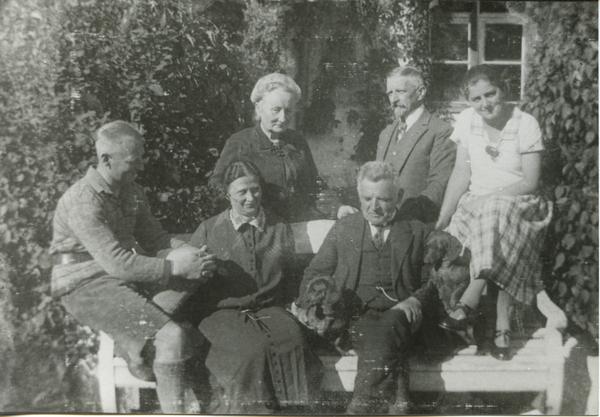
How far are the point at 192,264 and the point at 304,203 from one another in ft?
1.93

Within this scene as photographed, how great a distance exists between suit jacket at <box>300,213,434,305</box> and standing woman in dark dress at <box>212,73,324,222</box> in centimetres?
20

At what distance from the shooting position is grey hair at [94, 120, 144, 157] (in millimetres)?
2812

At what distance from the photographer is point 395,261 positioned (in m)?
2.77

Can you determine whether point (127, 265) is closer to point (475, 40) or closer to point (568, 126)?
point (475, 40)

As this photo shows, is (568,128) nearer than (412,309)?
No

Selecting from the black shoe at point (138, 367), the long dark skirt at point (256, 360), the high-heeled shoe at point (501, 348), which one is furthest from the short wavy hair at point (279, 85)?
the high-heeled shoe at point (501, 348)

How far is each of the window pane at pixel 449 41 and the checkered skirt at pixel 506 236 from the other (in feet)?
2.19

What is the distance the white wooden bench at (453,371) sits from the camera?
2785 millimetres

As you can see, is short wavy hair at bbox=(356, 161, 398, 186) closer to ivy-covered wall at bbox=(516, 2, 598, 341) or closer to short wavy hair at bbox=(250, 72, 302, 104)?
short wavy hair at bbox=(250, 72, 302, 104)

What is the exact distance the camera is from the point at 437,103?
281 centimetres

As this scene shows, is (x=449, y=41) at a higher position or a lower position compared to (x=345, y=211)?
higher

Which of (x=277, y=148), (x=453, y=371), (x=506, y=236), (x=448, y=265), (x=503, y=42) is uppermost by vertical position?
(x=503, y=42)

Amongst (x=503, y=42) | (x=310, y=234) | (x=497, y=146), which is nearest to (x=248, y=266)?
(x=310, y=234)

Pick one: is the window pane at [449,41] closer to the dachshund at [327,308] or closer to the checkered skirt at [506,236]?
the checkered skirt at [506,236]
